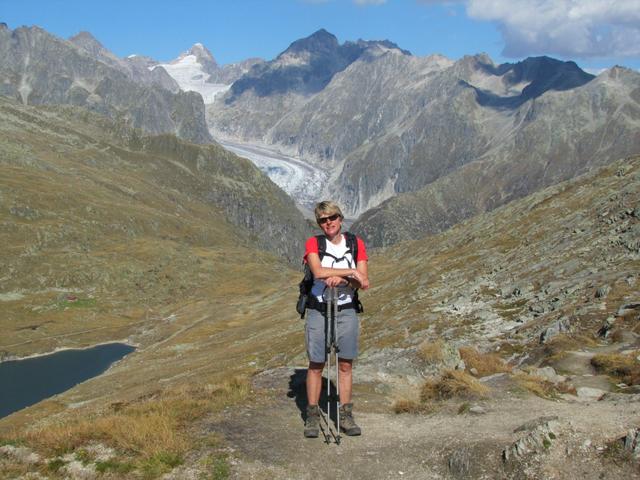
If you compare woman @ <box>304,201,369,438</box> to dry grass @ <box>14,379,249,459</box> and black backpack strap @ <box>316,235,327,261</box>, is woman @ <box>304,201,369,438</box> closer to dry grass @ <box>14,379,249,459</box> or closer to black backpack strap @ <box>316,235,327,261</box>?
black backpack strap @ <box>316,235,327,261</box>

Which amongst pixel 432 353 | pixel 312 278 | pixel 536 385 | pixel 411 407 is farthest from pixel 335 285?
pixel 432 353

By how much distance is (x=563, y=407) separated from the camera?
17.5m

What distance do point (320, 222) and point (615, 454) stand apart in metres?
8.56

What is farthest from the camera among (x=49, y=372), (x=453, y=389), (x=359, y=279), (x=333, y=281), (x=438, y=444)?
(x=49, y=372)

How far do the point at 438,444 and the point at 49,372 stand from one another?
452ft

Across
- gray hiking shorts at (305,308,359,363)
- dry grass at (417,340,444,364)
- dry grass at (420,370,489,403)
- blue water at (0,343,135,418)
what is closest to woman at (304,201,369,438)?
gray hiking shorts at (305,308,359,363)

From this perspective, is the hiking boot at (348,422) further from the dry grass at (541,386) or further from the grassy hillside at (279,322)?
the dry grass at (541,386)

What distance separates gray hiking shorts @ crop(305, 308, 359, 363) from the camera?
51.1ft

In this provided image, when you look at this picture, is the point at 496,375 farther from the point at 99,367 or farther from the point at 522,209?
the point at 99,367

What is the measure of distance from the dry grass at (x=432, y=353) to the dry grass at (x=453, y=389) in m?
4.91

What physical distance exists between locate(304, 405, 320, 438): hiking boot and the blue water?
115 meters

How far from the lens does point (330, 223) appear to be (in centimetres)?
1552

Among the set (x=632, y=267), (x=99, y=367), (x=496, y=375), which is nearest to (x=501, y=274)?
(x=632, y=267)

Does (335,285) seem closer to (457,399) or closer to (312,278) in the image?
(312,278)
